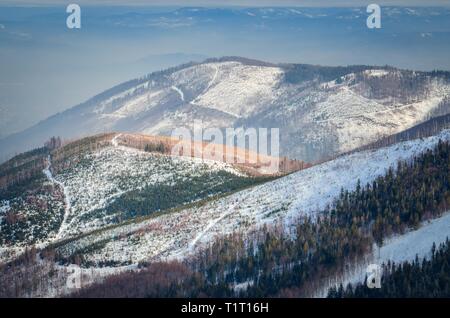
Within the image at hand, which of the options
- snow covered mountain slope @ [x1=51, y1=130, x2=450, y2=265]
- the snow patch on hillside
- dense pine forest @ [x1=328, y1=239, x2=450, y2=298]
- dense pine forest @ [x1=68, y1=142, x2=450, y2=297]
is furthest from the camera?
snow covered mountain slope @ [x1=51, y1=130, x2=450, y2=265]

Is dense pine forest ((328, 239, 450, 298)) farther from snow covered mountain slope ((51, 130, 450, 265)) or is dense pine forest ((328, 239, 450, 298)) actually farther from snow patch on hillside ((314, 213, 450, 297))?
snow covered mountain slope ((51, 130, 450, 265))

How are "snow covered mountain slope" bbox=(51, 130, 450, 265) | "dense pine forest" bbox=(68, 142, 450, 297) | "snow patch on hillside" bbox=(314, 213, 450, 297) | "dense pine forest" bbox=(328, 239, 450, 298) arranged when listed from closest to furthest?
"dense pine forest" bbox=(328, 239, 450, 298)
"snow patch on hillside" bbox=(314, 213, 450, 297)
"dense pine forest" bbox=(68, 142, 450, 297)
"snow covered mountain slope" bbox=(51, 130, 450, 265)

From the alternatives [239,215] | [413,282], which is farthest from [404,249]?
[239,215]

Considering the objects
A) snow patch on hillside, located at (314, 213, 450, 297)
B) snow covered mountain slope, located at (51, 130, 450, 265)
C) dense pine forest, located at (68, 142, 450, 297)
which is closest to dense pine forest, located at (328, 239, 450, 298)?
snow patch on hillside, located at (314, 213, 450, 297)

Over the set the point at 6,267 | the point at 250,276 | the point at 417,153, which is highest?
the point at 417,153

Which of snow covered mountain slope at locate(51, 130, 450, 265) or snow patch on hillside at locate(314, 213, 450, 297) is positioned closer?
snow patch on hillside at locate(314, 213, 450, 297)
